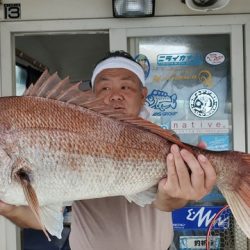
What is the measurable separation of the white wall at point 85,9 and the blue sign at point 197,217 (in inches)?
62.1

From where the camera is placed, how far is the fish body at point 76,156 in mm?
1888

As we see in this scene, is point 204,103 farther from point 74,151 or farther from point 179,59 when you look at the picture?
point 74,151

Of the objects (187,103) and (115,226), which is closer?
(115,226)

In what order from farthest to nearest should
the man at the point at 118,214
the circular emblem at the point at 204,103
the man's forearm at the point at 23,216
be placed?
the circular emblem at the point at 204,103
the man at the point at 118,214
the man's forearm at the point at 23,216

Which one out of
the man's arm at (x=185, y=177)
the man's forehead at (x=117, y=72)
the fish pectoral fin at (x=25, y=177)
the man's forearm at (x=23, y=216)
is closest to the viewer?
the fish pectoral fin at (x=25, y=177)

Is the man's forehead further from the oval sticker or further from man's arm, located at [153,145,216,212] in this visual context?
the oval sticker

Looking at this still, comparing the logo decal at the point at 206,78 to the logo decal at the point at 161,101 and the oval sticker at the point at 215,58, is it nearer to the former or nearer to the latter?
the oval sticker at the point at 215,58

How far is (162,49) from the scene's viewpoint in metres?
4.14

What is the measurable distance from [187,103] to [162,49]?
0.49 m

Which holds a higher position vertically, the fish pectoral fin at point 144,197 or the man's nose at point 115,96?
the man's nose at point 115,96

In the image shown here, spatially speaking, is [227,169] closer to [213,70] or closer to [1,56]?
[213,70]

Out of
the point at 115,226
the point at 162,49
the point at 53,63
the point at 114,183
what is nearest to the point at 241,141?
the point at 162,49

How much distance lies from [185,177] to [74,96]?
534 millimetres

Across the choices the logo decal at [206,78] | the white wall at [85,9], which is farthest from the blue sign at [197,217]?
the white wall at [85,9]
